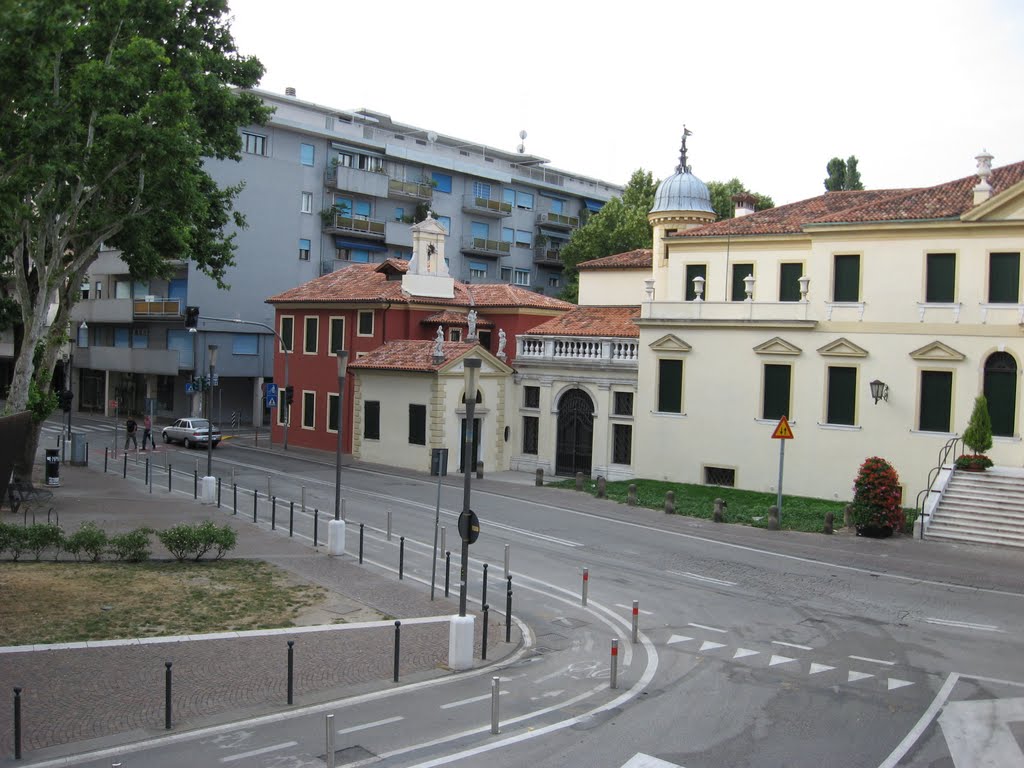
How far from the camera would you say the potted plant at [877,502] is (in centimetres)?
2584

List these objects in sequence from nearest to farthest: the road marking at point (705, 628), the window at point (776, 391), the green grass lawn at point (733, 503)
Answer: the road marking at point (705, 628)
the green grass lawn at point (733, 503)
the window at point (776, 391)

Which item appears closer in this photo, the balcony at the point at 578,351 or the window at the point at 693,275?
the window at the point at 693,275

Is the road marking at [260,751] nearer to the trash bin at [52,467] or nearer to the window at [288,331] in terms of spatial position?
the trash bin at [52,467]

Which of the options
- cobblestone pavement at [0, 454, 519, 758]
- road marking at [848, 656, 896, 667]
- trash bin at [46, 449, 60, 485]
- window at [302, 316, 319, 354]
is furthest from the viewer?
window at [302, 316, 319, 354]

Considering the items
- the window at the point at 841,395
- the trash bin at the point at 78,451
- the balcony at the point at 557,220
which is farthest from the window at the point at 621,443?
the balcony at the point at 557,220

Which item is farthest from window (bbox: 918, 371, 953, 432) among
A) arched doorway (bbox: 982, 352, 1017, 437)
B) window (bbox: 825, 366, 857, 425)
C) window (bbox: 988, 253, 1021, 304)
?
window (bbox: 988, 253, 1021, 304)

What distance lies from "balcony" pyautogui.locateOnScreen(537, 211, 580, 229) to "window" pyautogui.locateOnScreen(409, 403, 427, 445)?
120 ft

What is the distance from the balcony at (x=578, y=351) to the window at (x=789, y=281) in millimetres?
5603

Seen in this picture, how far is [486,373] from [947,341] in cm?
1736

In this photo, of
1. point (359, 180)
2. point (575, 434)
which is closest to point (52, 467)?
Answer: point (575, 434)

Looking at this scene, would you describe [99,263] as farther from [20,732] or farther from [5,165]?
[20,732]

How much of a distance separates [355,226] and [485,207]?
11495 mm

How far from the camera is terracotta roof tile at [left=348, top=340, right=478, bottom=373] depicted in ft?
126

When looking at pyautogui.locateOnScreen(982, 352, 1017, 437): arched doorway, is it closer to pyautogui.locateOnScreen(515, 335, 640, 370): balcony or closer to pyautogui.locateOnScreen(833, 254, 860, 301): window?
pyautogui.locateOnScreen(833, 254, 860, 301): window
